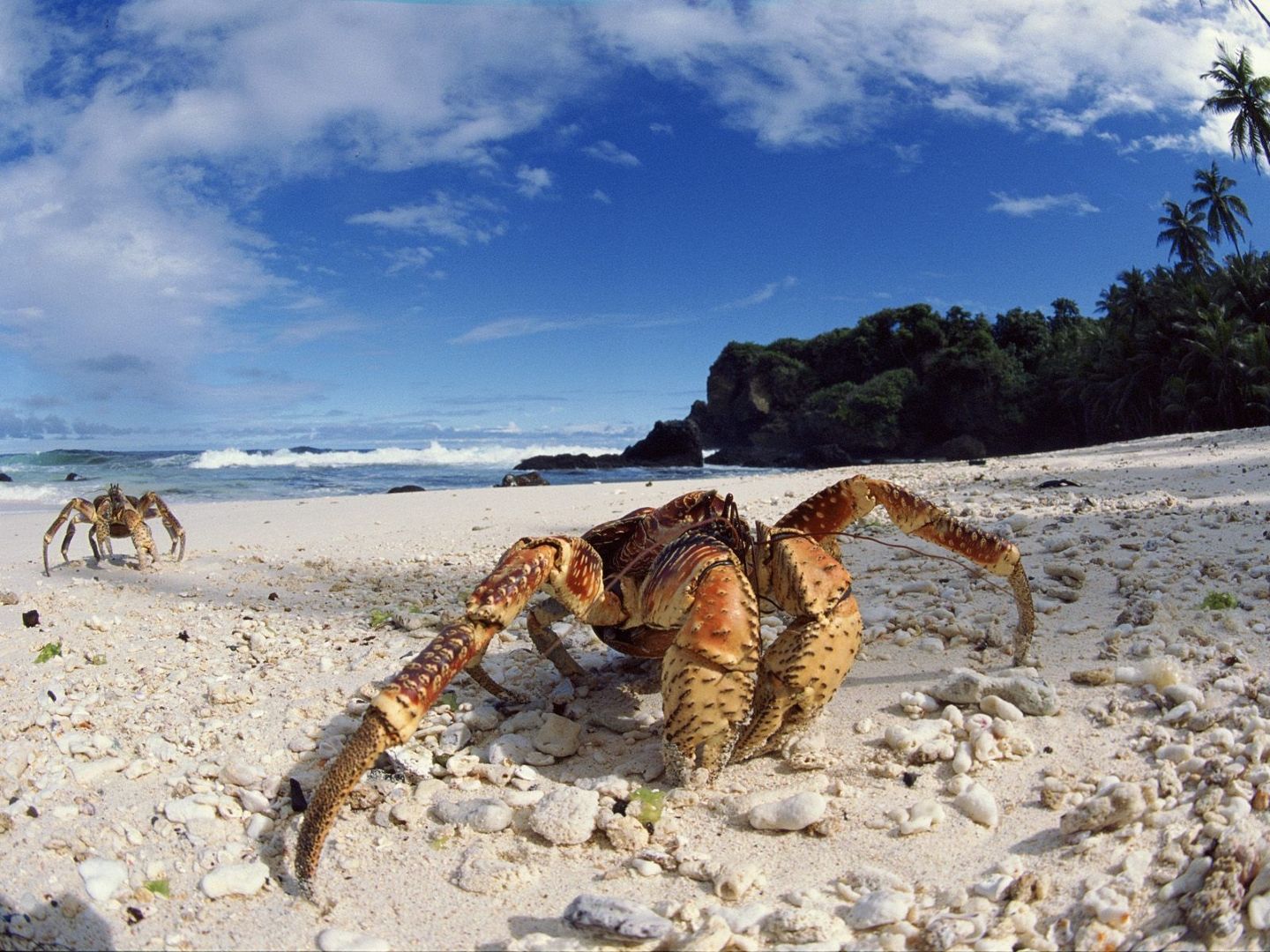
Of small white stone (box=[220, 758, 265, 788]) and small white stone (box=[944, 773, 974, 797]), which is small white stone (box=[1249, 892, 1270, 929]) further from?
small white stone (box=[220, 758, 265, 788])

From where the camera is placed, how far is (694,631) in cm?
276

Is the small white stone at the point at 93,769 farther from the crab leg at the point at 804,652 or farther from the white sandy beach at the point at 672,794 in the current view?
the crab leg at the point at 804,652

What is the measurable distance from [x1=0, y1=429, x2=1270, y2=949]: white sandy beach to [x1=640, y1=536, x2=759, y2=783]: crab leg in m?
0.21

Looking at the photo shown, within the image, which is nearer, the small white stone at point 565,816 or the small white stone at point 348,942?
the small white stone at point 348,942

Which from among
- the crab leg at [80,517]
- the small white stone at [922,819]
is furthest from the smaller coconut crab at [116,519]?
the small white stone at [922,819]

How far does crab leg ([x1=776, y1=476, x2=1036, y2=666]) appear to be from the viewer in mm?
3641

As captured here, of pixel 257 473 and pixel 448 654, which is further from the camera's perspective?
pixel 257 473

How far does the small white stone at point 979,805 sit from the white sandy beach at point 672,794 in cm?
3

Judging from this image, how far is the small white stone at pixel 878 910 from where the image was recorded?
227 centimetres

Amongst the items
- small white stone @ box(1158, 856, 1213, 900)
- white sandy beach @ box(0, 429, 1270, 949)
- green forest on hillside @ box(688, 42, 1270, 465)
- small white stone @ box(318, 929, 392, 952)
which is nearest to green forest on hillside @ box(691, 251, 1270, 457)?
green forest on hillside @ box(688, 42, 1270, 465)

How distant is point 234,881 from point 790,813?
6.10ft

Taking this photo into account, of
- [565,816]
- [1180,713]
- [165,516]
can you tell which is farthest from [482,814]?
[165,516]

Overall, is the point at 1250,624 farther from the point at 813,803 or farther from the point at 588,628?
the point at 588,628

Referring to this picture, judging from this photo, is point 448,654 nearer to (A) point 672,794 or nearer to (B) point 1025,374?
(A) point 672,794
